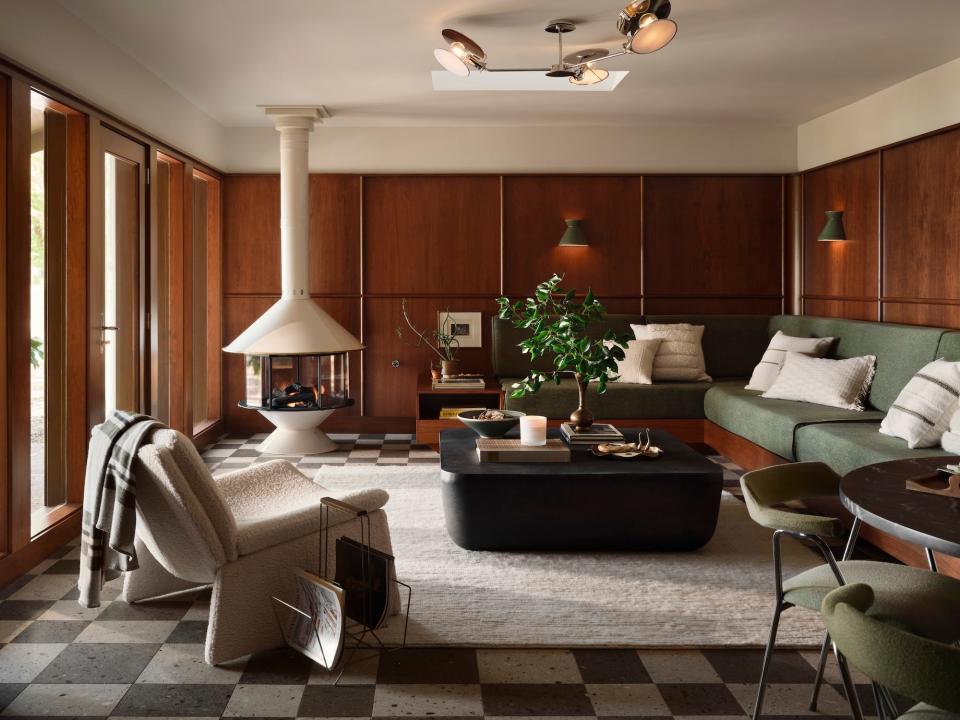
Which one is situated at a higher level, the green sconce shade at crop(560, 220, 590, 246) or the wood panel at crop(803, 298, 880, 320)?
the green sconce shade at crop(560, 220, 590, 246)

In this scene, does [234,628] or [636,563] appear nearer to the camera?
[234,628]

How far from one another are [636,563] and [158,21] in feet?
11.1

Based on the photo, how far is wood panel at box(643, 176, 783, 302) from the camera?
7055 mm

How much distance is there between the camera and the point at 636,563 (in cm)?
373

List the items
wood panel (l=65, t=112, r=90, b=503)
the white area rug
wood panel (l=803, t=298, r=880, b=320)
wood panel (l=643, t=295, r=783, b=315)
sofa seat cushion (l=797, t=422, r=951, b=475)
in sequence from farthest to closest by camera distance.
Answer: wood panel (l=643, t=295, r=783, b=315) → wood panel (l=803, t=298, r=880, b=320) → wood panel (l=65, t=112, r=90, b=503) → sofa seat cushion (l=797, t=422, r=951, b=475) → the white area rug

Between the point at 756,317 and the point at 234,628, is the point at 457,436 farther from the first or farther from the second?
the point at 756,317

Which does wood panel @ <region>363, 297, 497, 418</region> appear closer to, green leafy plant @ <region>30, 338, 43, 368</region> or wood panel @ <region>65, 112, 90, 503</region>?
green leafy plant @ <region>30, 338, 43, 368</region>

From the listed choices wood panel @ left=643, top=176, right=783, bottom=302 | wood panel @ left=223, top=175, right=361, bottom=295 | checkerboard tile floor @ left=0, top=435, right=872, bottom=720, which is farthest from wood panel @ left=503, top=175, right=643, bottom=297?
checkerboard tile floor @ left=0, top=435, right=872, bottom=720

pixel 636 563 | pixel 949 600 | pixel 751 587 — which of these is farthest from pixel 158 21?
pixel 949 600

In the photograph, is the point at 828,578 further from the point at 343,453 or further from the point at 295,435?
the point at 295,435

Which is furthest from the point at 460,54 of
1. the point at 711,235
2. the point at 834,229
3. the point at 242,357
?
the point at 242,357

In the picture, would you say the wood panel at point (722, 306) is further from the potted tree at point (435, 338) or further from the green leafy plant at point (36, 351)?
the green leafy plant at point (36, 351)

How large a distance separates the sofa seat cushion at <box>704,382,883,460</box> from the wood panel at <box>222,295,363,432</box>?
2826 mm

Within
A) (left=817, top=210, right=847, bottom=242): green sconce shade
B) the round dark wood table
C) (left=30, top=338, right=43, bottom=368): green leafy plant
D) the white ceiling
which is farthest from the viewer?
(left=817, top=210, right=847, bottom=242): green sconce shade
